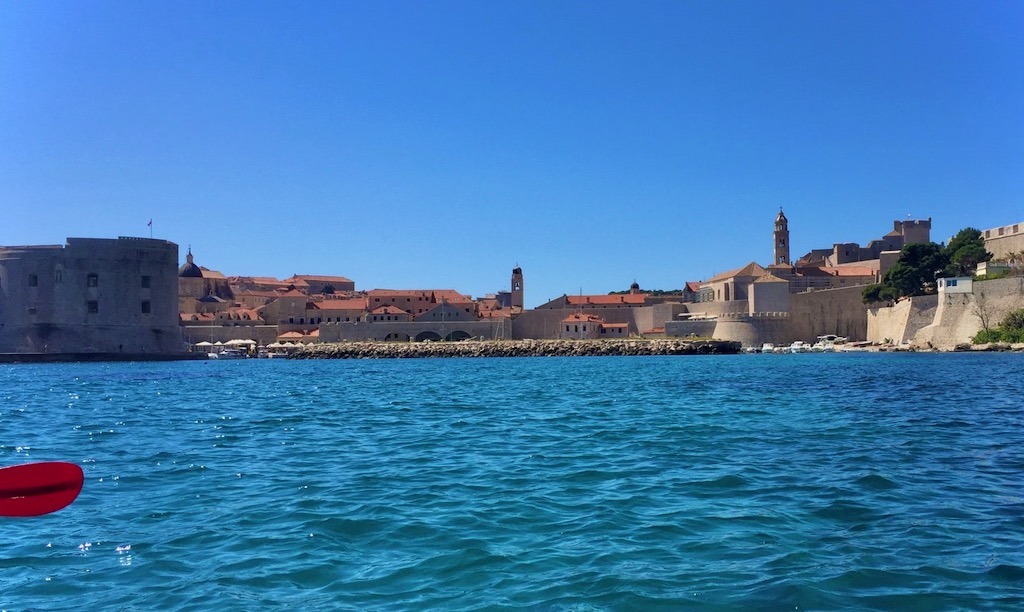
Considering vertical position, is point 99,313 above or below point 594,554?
above

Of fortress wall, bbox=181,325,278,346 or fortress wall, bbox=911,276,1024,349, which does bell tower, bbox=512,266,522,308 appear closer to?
fortress wall, bbox=181,325,278,346

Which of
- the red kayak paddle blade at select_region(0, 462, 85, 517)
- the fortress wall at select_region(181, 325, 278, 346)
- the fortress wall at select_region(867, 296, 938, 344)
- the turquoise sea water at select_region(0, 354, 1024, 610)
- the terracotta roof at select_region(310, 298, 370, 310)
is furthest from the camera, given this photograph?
the terracotta roof at select_region(310, 298, 370, 310)

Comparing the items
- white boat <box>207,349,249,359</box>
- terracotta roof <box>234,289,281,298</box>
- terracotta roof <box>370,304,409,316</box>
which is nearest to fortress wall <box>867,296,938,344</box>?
terracotta roof <box>370,304,409,316</box>

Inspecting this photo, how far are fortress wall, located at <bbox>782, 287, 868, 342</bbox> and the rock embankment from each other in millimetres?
4850

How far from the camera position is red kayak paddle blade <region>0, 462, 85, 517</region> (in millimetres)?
3316

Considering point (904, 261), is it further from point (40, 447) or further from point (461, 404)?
point (40, 447)

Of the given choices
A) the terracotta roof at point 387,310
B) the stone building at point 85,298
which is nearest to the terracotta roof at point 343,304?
the terracotta roof at point 387,310

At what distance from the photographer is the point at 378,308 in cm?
7062

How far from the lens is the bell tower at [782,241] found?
2958 inches

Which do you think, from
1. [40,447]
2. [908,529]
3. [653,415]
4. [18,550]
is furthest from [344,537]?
[653,415]

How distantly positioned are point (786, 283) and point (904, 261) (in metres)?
7.57

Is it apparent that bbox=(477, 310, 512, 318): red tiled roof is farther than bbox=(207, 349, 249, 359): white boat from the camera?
Yes

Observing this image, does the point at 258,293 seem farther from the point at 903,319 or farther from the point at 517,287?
the point at 903,319

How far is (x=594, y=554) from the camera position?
494cm
